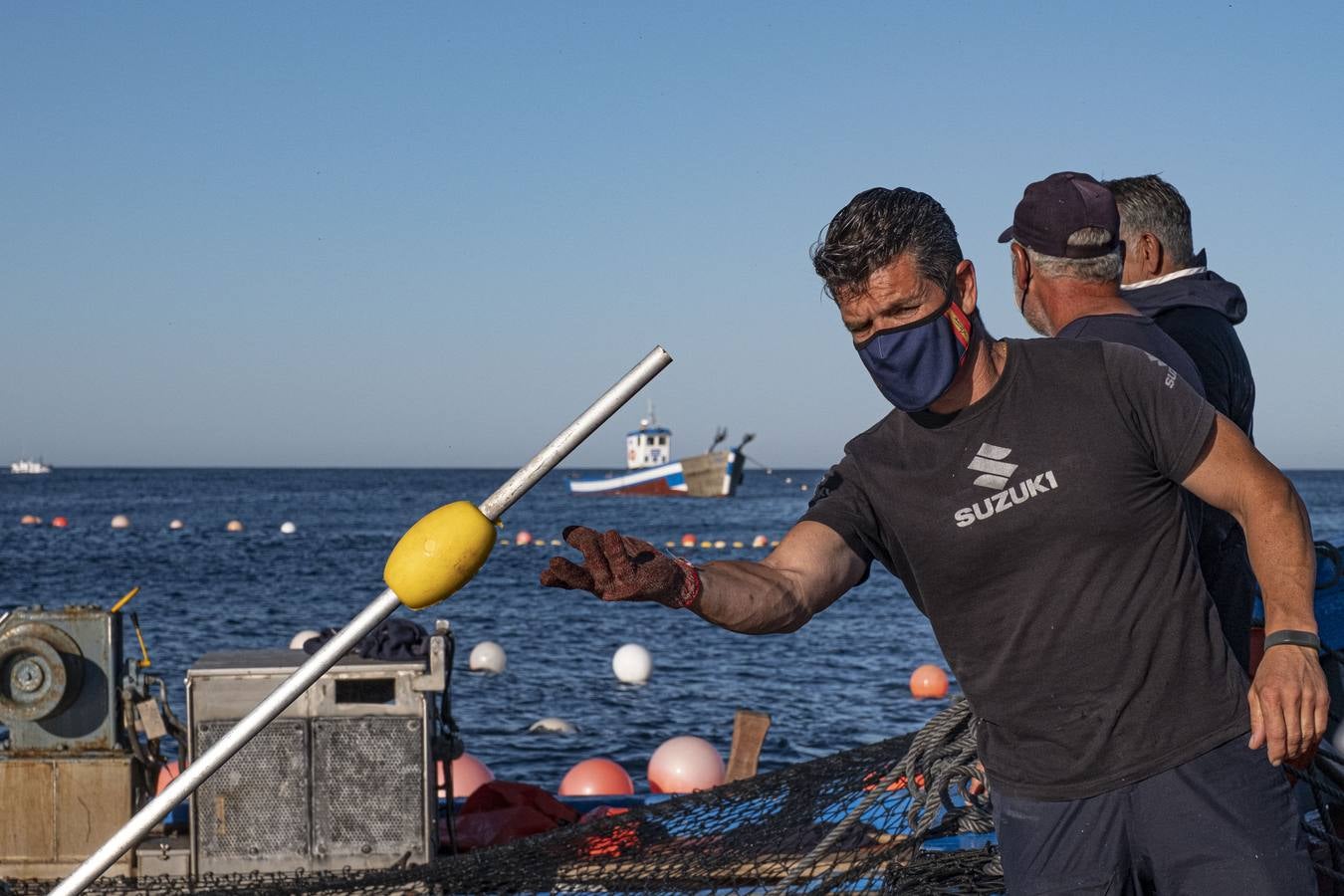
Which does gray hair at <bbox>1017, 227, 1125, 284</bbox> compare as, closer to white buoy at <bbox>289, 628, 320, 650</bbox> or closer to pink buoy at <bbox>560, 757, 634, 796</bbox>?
white buoy at <bbox>289, 628, 320, 650</bbox>

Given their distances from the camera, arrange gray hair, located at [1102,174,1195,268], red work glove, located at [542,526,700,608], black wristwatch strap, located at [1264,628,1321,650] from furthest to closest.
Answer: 1. gray hair, located at [1102,174,1195,268]
2. black wristwatch strap, located at [1264,628,1321,650]
3. red work glove, located at [542,526,700,608]

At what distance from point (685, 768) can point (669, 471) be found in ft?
229

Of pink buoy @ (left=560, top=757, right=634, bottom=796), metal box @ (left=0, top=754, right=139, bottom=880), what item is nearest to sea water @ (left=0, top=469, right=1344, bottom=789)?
pink buoy @ (left=560, top=757, right=634, bottom=796)

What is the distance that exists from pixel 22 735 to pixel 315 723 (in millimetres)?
1426

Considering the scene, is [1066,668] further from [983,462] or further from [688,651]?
[688,651]

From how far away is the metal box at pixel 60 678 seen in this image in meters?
6.13

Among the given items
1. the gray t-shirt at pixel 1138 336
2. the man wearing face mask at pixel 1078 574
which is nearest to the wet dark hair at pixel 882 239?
the man wearing face mask at pixel 1078 574

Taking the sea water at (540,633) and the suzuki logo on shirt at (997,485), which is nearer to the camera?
the suzuki logo on shirt at (997,485)

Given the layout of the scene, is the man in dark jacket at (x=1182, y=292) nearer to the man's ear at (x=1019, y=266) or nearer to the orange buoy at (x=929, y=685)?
the man's ear at (x=1019, y=266)

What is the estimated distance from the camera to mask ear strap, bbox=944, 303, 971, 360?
98.0 inches

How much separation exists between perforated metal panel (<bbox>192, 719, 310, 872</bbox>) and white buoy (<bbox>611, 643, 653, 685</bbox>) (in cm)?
1398

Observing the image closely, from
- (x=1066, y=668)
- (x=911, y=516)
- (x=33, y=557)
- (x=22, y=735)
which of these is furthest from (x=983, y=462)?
(x=33, y=557)

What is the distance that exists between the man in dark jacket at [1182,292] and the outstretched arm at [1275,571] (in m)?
0.54

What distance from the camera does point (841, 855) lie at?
450cm
